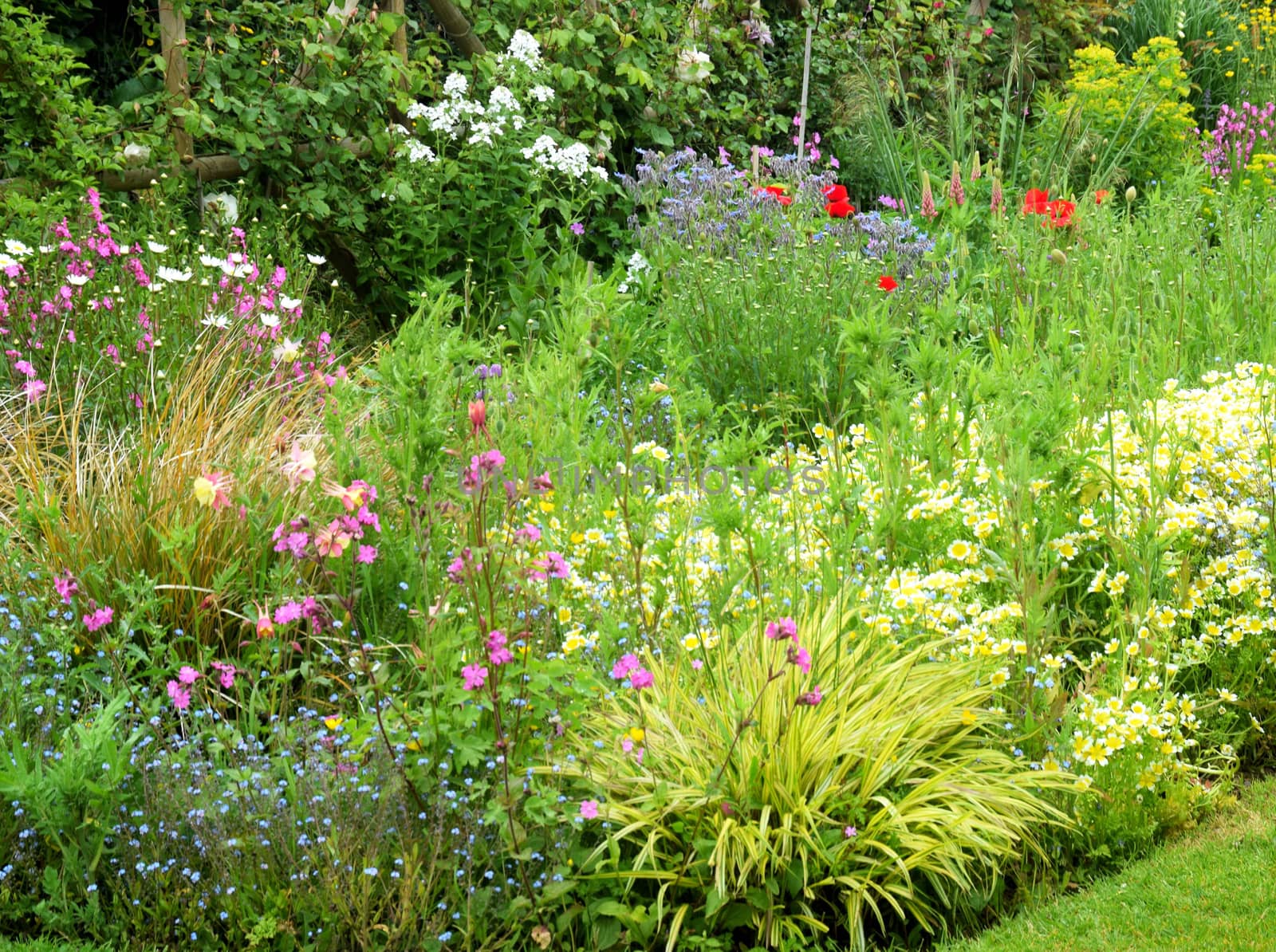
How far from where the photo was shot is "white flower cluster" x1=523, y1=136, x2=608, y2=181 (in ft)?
19.3

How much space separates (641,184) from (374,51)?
1.41 metres

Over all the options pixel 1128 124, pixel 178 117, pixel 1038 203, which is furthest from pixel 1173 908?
pixel 1128 124

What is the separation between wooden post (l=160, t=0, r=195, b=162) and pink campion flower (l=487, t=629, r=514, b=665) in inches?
168

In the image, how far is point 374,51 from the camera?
20.1ft

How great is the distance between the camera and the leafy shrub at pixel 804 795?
249 centimetres

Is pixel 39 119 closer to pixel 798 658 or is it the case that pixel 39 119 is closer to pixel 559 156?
pixel 559 156

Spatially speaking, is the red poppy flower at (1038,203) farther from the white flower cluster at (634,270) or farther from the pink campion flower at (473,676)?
the pink campion flower at (473,676)

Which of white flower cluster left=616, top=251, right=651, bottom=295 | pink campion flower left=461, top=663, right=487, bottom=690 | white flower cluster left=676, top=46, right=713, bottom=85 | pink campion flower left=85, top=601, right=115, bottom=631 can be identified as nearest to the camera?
pink campion flower left=461, top=663, right=487, bottom=690

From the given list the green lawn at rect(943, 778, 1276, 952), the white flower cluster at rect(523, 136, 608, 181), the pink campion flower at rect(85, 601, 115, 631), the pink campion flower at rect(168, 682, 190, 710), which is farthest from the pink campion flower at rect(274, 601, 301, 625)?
the white flower cluster at rect(523, 136, 608, 181)

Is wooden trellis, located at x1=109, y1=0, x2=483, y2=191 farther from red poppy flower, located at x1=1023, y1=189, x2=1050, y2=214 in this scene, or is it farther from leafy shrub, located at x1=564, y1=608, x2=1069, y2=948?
leafy shrub, located at x1=564, y1=608, x2=1069, y2=948

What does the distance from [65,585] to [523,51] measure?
13.4 ft

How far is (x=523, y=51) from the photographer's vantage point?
20.7ft

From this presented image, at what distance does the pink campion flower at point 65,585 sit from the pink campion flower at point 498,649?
4.18 ft

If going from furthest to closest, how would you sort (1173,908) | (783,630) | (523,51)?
(523,51) < (1173,908) < (783,630)
